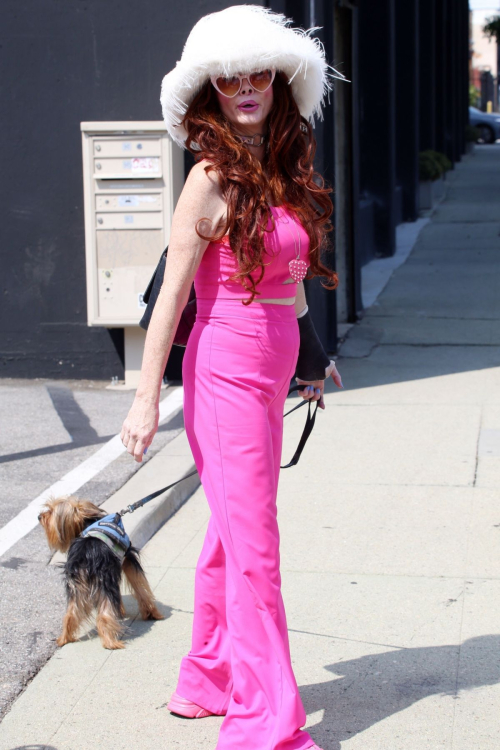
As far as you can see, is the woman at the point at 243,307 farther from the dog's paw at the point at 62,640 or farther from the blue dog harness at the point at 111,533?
the dog's paw at the point at 62,640

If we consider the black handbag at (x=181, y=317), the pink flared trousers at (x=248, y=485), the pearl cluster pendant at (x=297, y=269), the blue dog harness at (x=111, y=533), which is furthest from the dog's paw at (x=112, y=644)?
the pearl cluster pendant at (x=297, y=269)

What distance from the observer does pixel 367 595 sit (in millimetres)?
4234

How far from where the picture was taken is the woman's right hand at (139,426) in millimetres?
2877

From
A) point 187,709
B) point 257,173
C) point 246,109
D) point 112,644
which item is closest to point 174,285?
point 257,173

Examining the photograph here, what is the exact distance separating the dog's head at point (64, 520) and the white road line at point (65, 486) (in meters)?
0.40

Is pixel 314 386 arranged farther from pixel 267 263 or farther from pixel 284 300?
pixel 267 263

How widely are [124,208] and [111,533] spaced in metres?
4.23

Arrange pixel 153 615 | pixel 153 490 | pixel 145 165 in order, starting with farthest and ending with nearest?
pixel 145 165 < pixel 153 490 < pixel 153 615

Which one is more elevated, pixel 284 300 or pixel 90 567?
pixel 284 300

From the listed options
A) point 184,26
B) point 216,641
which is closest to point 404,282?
point 184,26

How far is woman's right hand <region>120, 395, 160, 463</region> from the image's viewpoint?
9.44 ft

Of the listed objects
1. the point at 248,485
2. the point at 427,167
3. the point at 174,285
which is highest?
the point at 427,167

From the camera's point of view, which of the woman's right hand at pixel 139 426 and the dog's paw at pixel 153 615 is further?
the dog's paw at pixel 153 615

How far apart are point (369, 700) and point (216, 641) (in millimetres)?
626
